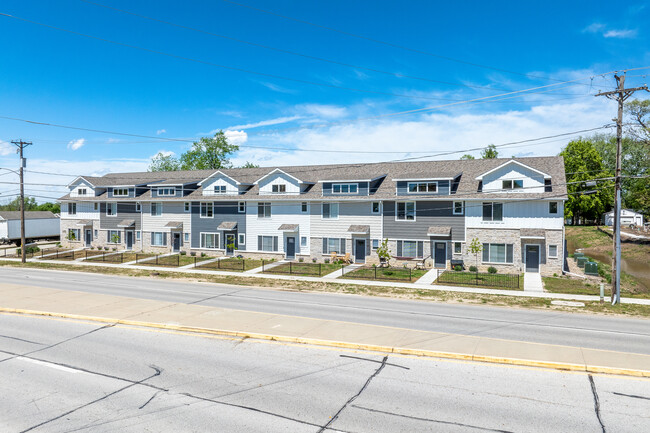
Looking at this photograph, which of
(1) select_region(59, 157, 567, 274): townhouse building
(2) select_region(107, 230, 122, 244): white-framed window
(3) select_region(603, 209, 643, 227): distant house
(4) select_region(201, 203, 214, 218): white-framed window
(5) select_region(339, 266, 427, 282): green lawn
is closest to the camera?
(5) select_region(339, 266, 427, 282): green lawn

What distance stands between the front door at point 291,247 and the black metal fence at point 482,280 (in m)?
15.9

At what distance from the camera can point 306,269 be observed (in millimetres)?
37500

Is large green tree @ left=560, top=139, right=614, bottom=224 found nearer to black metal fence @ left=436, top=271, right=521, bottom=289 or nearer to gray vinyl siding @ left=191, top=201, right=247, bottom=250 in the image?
black metal fence @ left=436, top=271, right=521, bottom=289

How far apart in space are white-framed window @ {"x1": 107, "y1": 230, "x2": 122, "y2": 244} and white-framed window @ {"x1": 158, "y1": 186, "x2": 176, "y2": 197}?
24.7 feet

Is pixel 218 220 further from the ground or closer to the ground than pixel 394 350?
further from the ground

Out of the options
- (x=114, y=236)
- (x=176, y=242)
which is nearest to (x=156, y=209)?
(x=176, y=242)

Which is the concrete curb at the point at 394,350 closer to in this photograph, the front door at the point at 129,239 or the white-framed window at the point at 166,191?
the white-framed window at the point at 166,191

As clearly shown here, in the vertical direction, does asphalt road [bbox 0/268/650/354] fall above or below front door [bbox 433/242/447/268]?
below

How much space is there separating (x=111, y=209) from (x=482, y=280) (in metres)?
44.6

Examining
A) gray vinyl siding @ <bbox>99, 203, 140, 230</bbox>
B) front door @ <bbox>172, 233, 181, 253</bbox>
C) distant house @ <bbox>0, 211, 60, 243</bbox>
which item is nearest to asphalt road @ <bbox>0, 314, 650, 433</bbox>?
front door @ <bbox>172, 233, 181, 253</bbox>

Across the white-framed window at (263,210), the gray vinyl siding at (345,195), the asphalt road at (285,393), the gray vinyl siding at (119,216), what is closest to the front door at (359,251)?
the gray vinyl siding at (345,195)

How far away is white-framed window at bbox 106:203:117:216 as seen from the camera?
53481 mm

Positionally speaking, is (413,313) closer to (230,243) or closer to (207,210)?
(230,243)

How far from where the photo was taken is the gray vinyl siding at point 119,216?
5228cm
